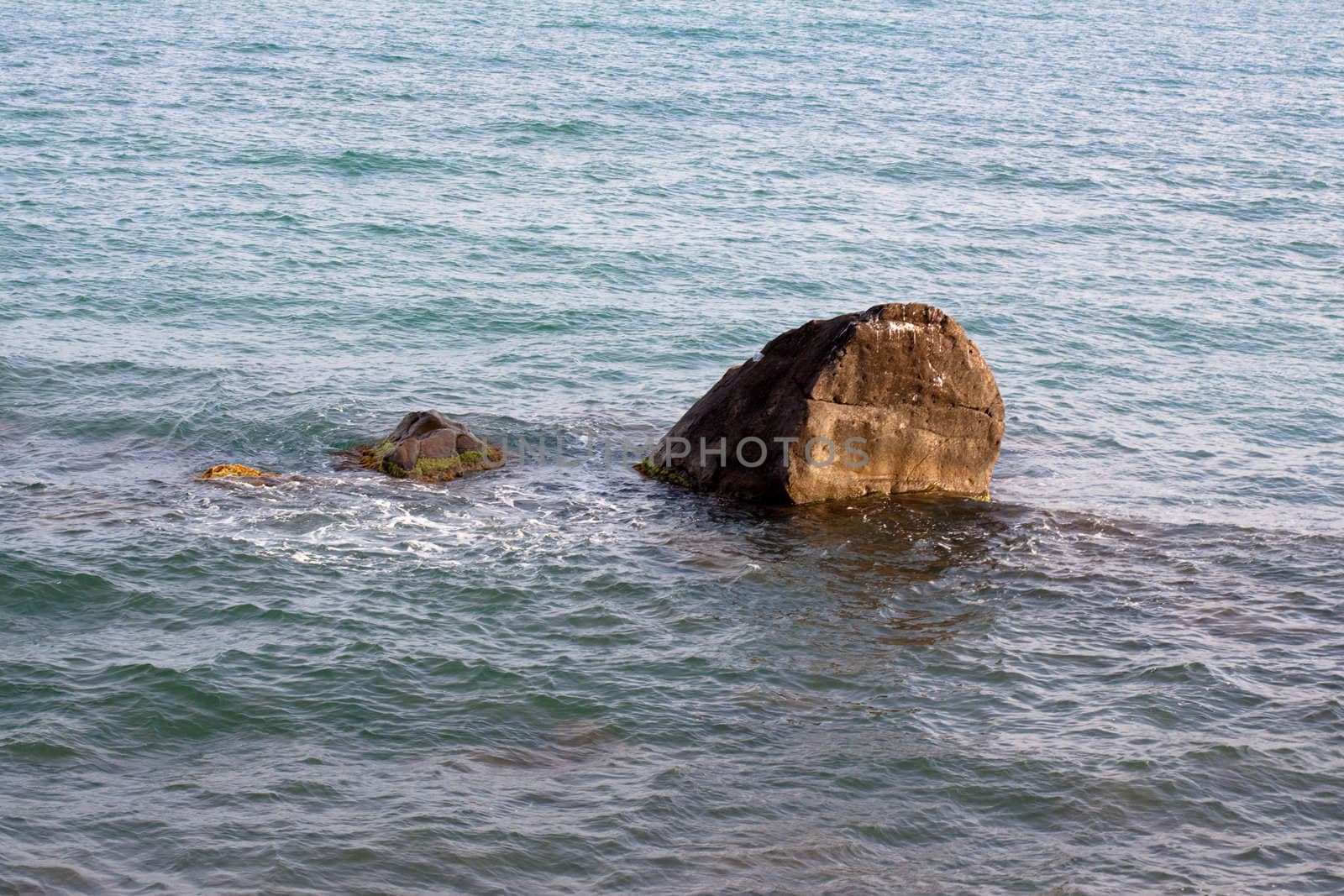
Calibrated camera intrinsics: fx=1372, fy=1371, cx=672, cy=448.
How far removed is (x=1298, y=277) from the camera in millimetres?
33688

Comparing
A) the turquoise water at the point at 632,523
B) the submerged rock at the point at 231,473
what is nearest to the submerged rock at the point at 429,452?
the turquoise water at the point at 632,523

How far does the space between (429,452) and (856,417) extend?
637 cm

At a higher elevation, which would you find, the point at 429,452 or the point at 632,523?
the point at 429,452

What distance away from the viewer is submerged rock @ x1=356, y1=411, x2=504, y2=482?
20.3m

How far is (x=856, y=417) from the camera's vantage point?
62.4ft

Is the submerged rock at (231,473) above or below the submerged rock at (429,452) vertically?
below

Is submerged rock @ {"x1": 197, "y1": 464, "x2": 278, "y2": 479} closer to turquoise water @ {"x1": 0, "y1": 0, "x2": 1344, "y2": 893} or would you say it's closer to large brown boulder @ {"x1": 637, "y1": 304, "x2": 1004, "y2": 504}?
turquoise water @ {"x1": 0, "y1": 0, "x2": 1344, "y2": 893}

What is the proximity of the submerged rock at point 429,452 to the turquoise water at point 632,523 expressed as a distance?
0.53 m

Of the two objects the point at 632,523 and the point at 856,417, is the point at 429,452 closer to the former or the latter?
the point at 632,523

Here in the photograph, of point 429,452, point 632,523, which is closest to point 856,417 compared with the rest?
point 632,523

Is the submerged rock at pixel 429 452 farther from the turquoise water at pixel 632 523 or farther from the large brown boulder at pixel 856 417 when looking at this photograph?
the large brown boulder at pixel 856 417

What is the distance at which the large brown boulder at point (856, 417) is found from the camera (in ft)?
61.7

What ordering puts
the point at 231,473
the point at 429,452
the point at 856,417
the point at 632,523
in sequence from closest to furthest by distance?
the point at 632,523, the point at 856,417, the point at 231,473, the point at 429,452

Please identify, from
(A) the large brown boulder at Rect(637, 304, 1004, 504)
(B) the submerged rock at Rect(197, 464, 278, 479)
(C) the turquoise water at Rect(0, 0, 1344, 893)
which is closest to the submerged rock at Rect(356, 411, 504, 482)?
(C) the turquoise water at Rect(0, 0, 1344, 893)
